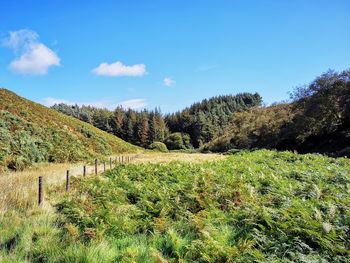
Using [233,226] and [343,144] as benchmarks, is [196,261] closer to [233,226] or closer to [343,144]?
[233,226]

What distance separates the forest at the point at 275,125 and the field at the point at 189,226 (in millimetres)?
25642

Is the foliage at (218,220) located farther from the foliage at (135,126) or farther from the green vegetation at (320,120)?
the foliage at (135,126)

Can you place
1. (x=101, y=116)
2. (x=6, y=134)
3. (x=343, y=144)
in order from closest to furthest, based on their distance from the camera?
(x=6, y=134) → (x=343, y=144) → (x=101, y=116)

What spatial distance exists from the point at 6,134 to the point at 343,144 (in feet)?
105

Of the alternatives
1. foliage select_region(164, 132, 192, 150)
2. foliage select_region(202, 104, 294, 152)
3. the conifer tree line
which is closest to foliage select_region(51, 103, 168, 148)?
the conifer tree line

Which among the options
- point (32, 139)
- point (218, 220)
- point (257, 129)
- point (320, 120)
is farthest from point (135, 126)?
point (218, 220)

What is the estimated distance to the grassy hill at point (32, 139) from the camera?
22823 millimetres

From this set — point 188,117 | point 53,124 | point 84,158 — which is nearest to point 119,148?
point 53,124

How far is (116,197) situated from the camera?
35.3ft

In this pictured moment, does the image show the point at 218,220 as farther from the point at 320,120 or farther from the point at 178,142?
the point at 178,142

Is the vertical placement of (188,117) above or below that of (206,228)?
above

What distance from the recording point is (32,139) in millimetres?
26984

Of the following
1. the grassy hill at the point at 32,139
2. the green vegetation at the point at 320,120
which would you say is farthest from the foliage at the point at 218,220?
the green vegetation at the point at 320,120

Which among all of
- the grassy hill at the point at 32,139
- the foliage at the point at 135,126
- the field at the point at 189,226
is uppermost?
the foliage at the point at 135,126
